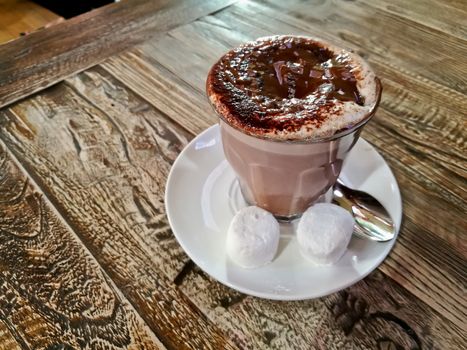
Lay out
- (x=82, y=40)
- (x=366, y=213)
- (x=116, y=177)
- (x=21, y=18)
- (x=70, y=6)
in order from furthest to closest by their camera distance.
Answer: (x=70, y=6), (x=21, y=18), (x=82, y=40), (x=116, y=177), (x=366, y=213)

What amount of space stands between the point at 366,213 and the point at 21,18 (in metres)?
2.12

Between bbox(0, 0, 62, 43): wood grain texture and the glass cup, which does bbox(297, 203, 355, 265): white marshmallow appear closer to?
the glass cup

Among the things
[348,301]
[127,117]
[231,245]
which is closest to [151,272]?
[231,245]

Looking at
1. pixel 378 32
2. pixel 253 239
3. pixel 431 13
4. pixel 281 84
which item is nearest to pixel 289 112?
pixel 281 84

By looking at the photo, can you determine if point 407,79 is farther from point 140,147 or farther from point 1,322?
point 1,322

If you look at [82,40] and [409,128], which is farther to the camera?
[82,40]

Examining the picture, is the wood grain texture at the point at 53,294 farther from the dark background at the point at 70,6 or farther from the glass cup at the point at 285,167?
the dark background at the point at 70,6

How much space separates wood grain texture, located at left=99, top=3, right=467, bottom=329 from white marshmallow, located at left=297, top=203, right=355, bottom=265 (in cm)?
8

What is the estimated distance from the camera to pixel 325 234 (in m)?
0.55

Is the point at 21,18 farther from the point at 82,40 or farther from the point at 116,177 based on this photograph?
the point at 116,177

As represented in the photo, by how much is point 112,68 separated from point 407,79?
2.13ft

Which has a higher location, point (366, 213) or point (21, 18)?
point (366, 213)

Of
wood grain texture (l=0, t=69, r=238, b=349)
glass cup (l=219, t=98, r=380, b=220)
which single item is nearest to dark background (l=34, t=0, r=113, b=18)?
wood grain texture (l=0, t=69, r=238, b=349)

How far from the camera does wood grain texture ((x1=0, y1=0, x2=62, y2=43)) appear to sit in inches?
80.7
